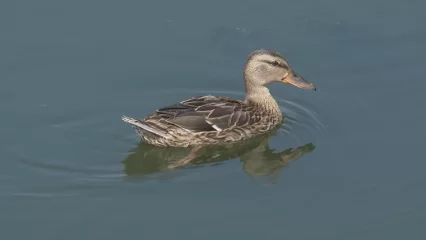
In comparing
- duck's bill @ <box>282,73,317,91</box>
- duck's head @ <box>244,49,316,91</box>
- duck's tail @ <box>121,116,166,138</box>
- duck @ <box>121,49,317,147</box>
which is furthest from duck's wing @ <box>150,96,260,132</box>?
duck's bill @ <box>282,73,317,91</box>

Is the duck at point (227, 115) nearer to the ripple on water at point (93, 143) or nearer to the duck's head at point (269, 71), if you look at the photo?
the duck's head at point (269, 71)

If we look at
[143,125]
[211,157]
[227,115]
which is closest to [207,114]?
[227,115]

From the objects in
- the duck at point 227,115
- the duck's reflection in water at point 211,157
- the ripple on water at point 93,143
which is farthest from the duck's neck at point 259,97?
the duck's reflection in water at point 211,157

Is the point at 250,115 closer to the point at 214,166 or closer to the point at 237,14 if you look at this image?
the point at 214,166

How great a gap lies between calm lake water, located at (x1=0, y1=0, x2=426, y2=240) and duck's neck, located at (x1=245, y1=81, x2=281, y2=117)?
271 mm

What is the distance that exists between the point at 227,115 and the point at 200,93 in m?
0.85

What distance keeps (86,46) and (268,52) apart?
256 centimetres

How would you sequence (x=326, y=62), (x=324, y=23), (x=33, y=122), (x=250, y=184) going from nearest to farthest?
(x=250, y=184) < (x=33, y=122) < (x=326, y=62) < (x=324, y=23)

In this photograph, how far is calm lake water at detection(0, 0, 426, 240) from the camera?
908 centimetres

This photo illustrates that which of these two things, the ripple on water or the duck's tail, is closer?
the ripple on water

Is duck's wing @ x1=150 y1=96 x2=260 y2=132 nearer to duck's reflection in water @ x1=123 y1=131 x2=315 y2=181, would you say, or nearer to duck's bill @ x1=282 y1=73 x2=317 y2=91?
duck's reflection in water @ x1=123 y1=131 x2=315 y2=181

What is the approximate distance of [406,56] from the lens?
11922 millimetres

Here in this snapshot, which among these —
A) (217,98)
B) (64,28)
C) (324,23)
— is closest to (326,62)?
(324,23)

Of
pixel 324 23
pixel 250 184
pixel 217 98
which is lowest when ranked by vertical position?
pixel 250 184
